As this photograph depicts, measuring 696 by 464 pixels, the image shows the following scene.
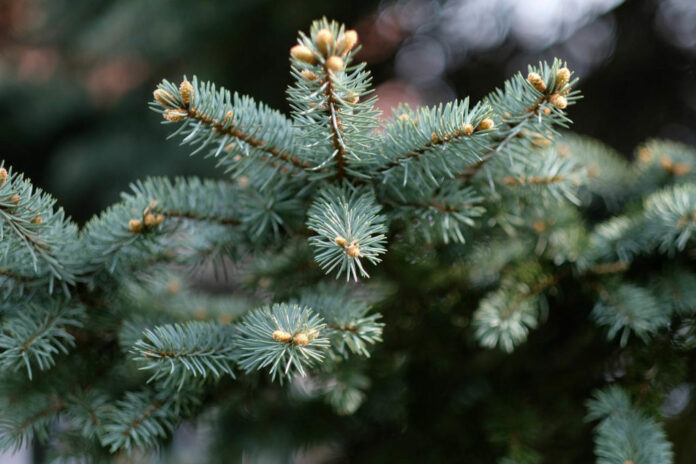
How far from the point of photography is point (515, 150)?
1.52 ft

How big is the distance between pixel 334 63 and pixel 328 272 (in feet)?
0.51

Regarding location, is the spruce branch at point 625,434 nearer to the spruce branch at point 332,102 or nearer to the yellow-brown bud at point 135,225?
the spruce branch at point 332,102

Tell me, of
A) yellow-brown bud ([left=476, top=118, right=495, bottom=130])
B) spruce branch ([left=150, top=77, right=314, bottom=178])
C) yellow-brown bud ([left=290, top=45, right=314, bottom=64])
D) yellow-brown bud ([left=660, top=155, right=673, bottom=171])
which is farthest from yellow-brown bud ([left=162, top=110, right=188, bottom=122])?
yellow-brown bud ([left=660, top=155, right=673, bottom=171])

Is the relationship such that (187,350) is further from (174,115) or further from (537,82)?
(537,82)

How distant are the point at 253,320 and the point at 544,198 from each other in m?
0.31

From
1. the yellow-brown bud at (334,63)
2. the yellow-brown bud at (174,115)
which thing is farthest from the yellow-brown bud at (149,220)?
the yellow-brown bud at (334,63)

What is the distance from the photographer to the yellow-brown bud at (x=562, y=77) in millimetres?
370

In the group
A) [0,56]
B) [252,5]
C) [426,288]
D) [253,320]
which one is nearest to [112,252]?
[253,320]

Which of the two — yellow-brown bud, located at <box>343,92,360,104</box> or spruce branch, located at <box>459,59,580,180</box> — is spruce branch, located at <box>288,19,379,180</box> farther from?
spruce branch, located at <box>459,59,580,180</box>

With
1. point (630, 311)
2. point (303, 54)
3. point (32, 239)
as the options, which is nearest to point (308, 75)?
point (303, 54)

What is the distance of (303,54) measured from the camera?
33 cm

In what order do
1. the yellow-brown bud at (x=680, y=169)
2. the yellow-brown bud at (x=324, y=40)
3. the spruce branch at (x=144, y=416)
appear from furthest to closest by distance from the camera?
the yellow-brown bud at (x=680, y=169) → the spruce branch at (x=144, y=416) → the yellow-brown bud at (x=324, y=40)

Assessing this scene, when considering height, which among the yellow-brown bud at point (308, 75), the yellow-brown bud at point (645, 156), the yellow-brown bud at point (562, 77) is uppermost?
the yellow-brown bud at point (645, 156)

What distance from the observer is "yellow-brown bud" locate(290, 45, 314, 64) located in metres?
0.33
